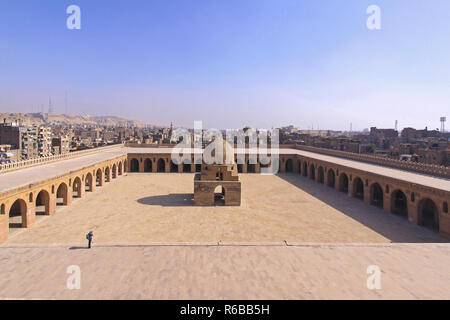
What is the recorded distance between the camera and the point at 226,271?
31.6 ft

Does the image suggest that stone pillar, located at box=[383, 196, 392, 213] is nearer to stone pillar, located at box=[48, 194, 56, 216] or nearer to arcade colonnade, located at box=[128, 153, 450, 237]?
arcade colonnade, located at box=[128, 153, 450, 237]

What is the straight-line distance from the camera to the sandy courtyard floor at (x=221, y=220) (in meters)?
14.9

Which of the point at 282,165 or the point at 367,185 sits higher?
the point at 282,165

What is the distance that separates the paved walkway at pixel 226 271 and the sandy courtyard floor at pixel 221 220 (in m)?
3.15

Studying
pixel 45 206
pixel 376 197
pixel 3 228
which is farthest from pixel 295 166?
pixel 3 228

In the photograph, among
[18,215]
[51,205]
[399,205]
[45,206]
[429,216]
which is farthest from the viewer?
[399,205]

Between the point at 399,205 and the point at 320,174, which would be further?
the point at 320,174

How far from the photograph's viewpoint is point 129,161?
3834cm

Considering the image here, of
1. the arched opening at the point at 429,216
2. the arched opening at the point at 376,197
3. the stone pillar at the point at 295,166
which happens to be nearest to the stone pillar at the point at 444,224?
the arched opening at the point at 429,216

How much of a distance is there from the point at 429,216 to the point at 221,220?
50.8 ft

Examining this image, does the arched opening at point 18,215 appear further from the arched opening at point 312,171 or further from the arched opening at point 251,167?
the arched opening at point 312,171

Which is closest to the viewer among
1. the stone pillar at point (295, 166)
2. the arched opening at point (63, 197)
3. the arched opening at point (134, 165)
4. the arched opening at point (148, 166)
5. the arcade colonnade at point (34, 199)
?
the arcade colonnade at point (34, 199)

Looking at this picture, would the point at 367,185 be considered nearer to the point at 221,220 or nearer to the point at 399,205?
the point at 399,205

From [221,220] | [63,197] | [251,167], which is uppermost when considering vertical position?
[251,167]
